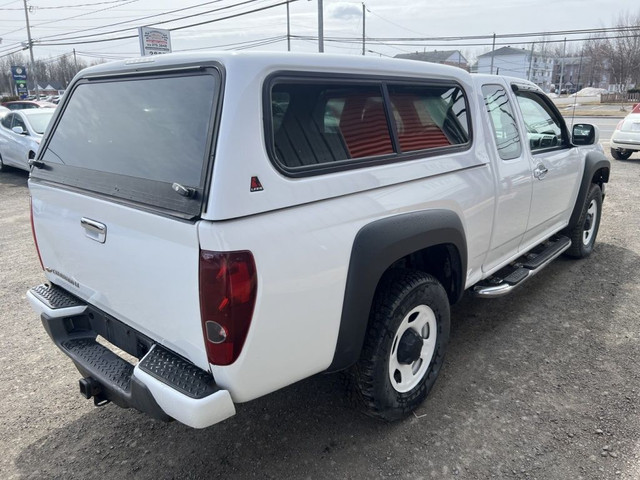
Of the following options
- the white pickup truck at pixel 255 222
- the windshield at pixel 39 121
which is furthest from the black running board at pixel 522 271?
the windshield at pixel 39 121

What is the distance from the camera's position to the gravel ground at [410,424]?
8.34ft

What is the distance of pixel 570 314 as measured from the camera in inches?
164

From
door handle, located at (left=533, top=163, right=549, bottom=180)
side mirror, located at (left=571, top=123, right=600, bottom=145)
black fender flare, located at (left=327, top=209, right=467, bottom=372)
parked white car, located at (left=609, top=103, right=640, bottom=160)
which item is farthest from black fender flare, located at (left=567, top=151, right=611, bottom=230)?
parked white car, located at (left=609, top=103, right=640, bottom=160)

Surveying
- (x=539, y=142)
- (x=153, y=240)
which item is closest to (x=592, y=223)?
(x=539, y=142)

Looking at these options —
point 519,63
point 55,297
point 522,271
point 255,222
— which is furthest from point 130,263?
point 519,63

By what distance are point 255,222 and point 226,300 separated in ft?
1.05

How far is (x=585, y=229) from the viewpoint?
18.0 ft

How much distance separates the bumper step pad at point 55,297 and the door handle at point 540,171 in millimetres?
3398

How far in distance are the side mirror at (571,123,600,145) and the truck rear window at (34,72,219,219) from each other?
3942 millimetres

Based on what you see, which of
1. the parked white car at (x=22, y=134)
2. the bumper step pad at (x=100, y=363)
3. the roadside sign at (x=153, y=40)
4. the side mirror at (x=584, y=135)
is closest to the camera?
the bumper step pad at (x=100, y=363)

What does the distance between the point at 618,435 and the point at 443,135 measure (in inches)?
77.5

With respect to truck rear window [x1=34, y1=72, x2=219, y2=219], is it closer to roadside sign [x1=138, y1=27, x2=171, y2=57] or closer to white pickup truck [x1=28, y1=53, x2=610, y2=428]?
white pickup truck [x1=28, y1=53, x2=610, y2=428]

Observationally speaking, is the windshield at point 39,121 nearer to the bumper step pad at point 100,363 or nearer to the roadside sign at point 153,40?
the roadside sign at point 153,40

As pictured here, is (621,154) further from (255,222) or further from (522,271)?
(255,222)
